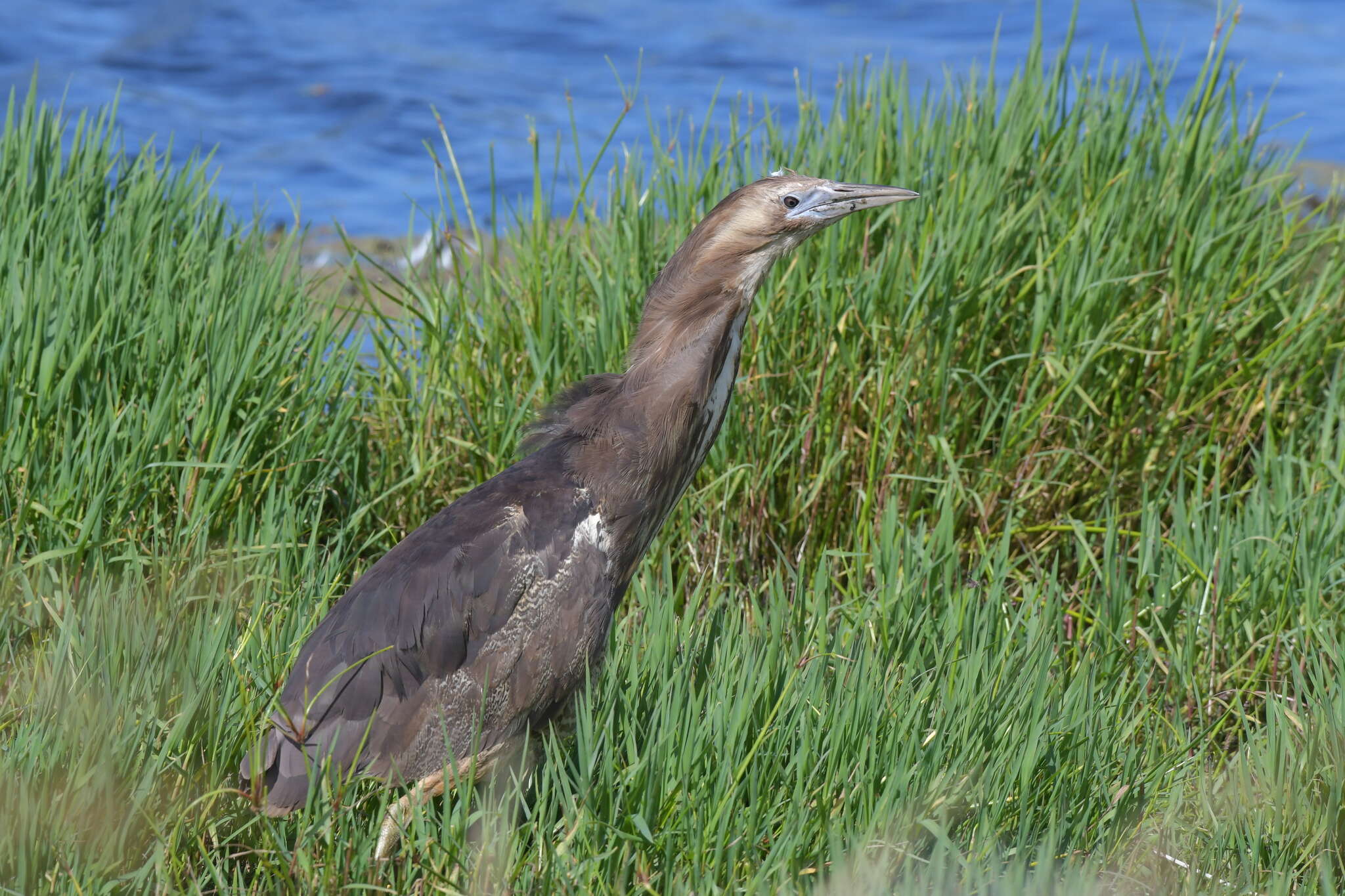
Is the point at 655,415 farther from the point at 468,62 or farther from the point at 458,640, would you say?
the point at 468,62

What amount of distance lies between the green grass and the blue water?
519cm

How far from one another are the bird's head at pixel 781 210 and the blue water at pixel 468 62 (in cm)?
658

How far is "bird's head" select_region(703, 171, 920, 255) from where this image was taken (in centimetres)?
321

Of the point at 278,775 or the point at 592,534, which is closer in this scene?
the point at 278,775

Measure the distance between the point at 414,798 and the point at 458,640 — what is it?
13.7 inches

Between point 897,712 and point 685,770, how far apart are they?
48 cm

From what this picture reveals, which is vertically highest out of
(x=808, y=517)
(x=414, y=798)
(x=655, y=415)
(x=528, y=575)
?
(x=655, y=415)

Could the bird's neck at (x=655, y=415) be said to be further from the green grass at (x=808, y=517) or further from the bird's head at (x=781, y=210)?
the green grass at (x=808, y=517)

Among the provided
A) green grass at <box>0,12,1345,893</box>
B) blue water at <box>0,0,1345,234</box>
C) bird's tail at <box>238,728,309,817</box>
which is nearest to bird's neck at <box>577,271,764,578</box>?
green grass at <box>0,12,1345,893</box>

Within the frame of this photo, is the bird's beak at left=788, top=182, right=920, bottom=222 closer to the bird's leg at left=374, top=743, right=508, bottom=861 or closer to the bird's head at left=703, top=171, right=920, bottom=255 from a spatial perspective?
the bird's head at left=703, top=171, right=920, bottom=255

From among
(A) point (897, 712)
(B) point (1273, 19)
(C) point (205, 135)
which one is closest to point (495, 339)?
(A) point (897, 712)

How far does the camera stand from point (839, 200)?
128 inches

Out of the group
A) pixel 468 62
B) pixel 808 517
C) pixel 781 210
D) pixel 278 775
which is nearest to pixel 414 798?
pixel 278 775

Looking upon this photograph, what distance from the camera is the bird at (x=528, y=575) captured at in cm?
299
